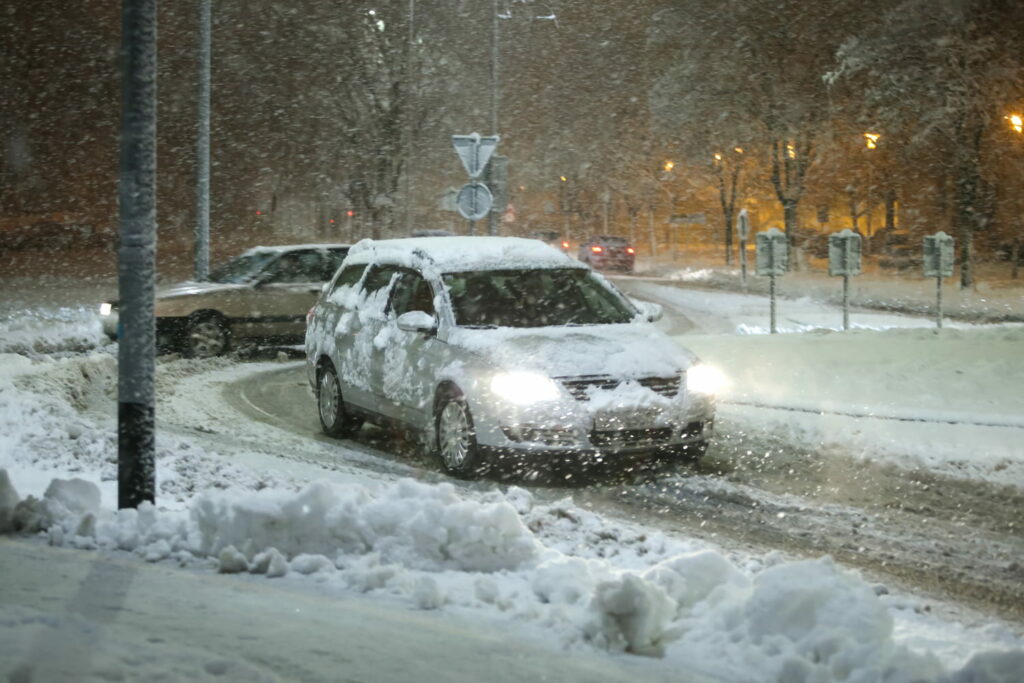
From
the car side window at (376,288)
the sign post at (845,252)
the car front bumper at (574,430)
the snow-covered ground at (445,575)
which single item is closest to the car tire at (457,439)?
the car front bumper at (574,430)

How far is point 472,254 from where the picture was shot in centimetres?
1003

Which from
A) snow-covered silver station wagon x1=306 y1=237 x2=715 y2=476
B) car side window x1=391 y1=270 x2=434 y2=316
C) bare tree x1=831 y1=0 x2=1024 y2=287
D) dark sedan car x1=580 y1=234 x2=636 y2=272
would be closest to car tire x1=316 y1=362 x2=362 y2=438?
snow-covered silver station wagon x1=306 y1=237 x2=715 y2=476

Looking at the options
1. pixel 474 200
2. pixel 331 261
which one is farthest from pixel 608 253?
pixel 331 261

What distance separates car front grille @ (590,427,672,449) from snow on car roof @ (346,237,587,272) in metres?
2.00

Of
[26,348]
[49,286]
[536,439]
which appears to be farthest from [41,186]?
[536,439]

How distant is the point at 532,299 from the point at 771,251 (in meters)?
9.28

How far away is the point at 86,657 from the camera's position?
4.09 meters

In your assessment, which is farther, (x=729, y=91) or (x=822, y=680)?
(x=729, y=91)

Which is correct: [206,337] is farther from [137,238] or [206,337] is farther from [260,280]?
[137,238]

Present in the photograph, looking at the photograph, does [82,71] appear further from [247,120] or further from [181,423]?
[181,423]

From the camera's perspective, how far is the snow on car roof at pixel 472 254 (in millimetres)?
9914

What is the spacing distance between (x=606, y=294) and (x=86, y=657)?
6547mm

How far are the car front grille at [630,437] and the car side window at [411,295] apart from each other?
190cm

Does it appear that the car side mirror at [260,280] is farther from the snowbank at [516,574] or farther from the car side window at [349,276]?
the snowbank at [516,574]
